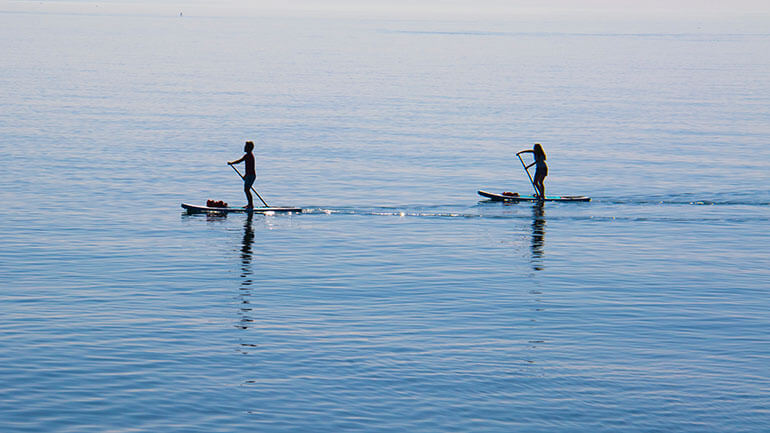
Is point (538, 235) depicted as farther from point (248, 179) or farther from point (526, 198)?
point (248, 179)

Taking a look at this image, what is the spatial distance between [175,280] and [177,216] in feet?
37.0

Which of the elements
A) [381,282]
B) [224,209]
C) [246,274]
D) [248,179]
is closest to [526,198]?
[248,179]

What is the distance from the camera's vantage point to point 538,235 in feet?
126

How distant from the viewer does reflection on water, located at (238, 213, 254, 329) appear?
26.4 m

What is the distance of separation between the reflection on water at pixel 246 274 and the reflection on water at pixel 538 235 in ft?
29.7

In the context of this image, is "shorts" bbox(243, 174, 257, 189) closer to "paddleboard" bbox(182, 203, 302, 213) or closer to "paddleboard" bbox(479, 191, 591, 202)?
"paddleboard" bbox(182, 203, 302, 213)

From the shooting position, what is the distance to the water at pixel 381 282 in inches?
821

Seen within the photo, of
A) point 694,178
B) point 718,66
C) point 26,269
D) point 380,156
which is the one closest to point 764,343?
point 26,269

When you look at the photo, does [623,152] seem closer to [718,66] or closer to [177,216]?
[177,216]

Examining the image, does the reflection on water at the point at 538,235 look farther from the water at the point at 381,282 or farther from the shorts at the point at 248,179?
the shorts at the point at 248,179

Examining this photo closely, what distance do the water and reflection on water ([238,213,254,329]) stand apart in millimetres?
134

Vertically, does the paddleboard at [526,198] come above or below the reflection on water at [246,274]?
above

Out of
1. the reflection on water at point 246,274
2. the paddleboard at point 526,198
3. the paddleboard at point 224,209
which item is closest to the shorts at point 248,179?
the paddleboard at point 224,209

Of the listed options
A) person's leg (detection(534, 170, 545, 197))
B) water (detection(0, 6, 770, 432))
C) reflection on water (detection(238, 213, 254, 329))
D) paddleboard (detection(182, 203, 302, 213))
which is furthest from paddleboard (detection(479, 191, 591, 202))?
reflection on water (detection(238, 213, 254, 329))
